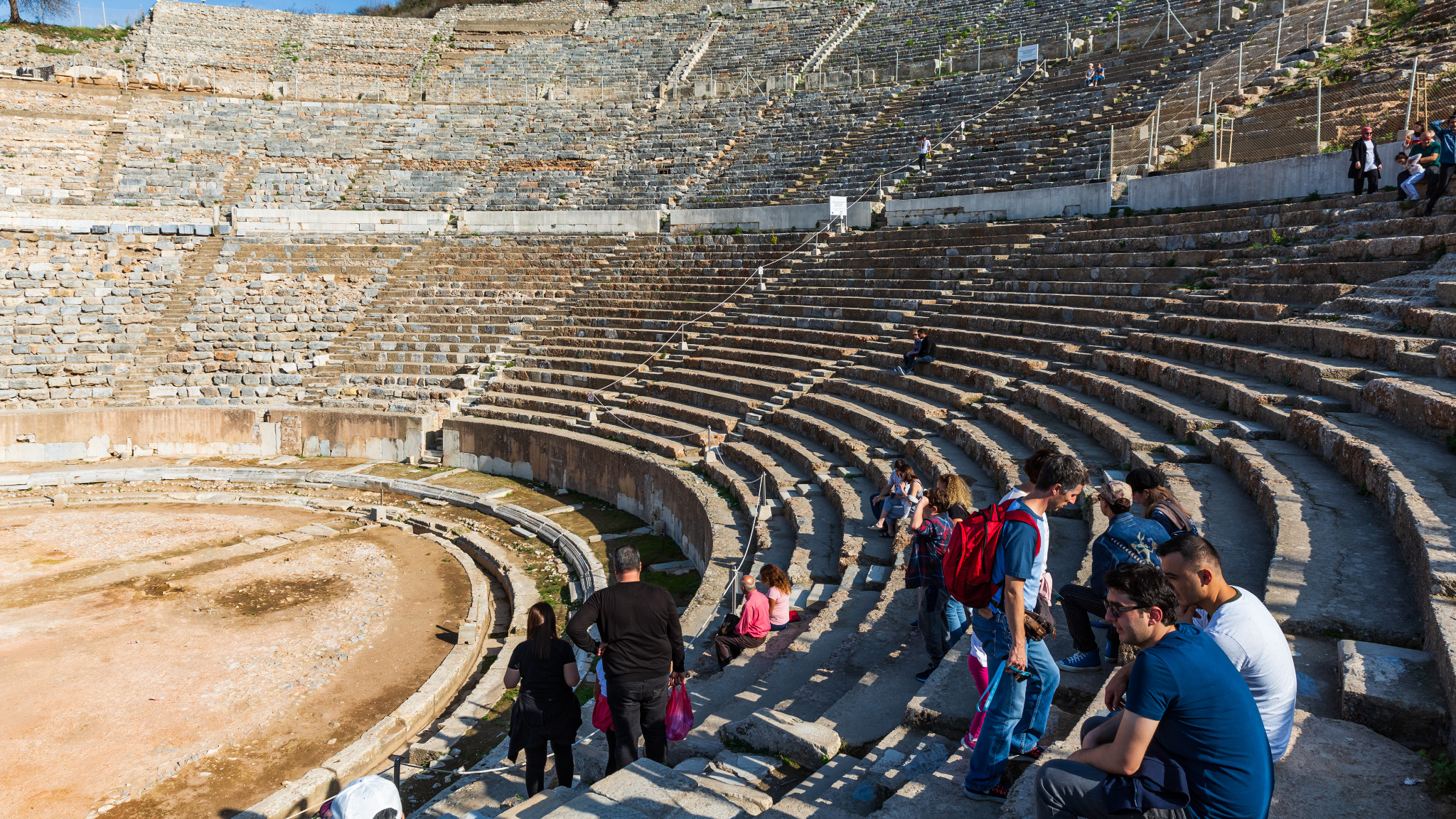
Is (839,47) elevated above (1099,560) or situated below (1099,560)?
above

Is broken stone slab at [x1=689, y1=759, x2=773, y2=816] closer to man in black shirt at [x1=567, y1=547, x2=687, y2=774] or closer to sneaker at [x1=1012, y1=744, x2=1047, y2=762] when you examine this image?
man in black shirt at [x1=567, y1=547, x2=687, y2=774]

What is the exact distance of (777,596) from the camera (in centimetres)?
771

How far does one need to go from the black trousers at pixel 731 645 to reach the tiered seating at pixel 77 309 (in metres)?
18.9

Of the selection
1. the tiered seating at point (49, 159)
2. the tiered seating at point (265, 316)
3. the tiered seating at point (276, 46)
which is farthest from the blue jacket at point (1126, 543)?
the tiered seating at point (276, 46)

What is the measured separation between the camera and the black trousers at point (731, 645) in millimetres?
7363

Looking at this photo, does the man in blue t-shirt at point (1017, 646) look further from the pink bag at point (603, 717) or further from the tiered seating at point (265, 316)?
the tiered seating at point (265, 316)

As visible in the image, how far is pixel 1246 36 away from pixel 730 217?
41.8 ft

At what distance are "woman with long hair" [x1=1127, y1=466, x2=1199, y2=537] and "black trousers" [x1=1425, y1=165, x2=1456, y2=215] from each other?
25.6 ft

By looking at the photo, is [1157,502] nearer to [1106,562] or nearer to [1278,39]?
[1106,562]

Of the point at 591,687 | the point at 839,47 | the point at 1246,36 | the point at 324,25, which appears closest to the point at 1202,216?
the point at 1246,36

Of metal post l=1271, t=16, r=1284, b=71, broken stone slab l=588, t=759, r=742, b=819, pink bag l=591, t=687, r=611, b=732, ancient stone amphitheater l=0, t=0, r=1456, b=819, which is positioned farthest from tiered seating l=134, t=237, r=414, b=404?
metal post l=1271, t=16, r=1284, b=71

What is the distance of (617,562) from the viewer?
212 inches

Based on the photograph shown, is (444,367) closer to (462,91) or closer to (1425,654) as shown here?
(462,91)

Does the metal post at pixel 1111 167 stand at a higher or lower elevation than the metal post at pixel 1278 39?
lower
